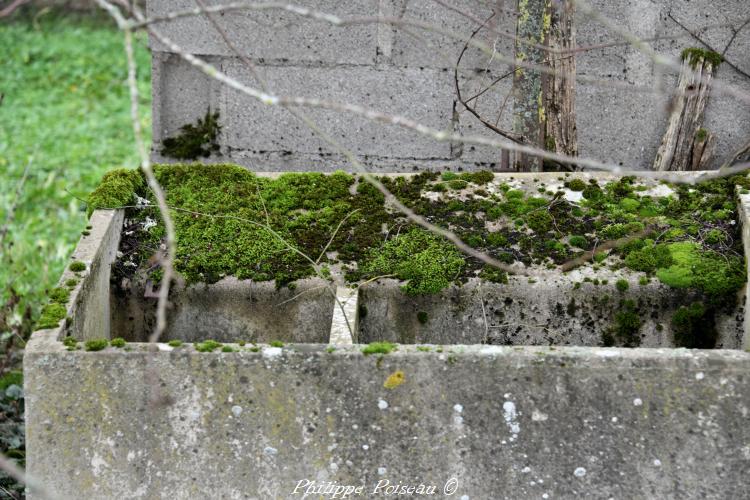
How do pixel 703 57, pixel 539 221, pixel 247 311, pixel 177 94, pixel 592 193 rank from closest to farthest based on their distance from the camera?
pixel 247 311 < pixel 539 221 < pixel 592 193 < pixel 703 57 < pixel 177 94

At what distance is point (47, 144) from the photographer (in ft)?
27.0

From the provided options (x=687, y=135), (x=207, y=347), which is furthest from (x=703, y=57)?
(x=207, y=347)

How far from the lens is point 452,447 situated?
250cm

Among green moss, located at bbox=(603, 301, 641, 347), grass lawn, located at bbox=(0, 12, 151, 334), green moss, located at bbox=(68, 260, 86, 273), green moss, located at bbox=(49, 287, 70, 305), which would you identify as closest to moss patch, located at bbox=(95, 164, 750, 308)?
green moss, located at bbox=(603, 301, 641, 347)

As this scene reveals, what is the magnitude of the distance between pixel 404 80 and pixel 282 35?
68 cm

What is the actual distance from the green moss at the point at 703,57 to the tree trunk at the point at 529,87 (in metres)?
0.81

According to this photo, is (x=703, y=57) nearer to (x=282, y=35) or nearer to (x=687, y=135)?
(x=687, y=135)

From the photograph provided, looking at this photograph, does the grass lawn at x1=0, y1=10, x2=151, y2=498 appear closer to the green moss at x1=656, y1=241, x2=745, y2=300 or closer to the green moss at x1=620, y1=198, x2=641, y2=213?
the green moss at x1=620, y1=198, x2=641, y2=213

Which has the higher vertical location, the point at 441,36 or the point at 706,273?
the point at 441,36

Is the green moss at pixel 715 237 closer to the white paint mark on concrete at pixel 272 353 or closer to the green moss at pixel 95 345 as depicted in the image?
the white paint mark on concrete at pixel 272 353

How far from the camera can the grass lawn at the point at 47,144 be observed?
15.4 feet

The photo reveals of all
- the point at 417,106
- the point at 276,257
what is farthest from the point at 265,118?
the point at 276,257

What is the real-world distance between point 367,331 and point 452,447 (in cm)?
84

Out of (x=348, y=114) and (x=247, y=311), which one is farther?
(x=348, y=114)
